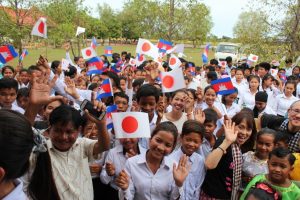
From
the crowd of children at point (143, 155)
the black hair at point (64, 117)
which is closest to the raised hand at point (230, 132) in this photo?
the crowd of children at point (143, 155)

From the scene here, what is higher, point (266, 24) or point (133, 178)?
point (266, 24)

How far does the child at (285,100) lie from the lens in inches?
253

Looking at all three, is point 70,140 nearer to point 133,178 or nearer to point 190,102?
point 133,178

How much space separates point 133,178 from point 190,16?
12.9 meters

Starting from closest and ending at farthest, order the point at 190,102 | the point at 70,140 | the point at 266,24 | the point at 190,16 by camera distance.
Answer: the point at 70,140 → the point at 190,102 → the point at 266,24 → the point at 190,16

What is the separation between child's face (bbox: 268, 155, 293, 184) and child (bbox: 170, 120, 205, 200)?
0.61 metres

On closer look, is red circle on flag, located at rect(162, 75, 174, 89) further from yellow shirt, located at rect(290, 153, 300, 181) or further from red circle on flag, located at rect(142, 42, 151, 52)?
red circle on flag, located at rect(142, 42, 151, 52)

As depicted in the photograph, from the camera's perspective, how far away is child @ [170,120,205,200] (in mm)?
3040

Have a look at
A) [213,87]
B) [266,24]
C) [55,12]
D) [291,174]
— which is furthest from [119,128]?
[55,12]

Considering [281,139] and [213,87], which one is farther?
[213,87]

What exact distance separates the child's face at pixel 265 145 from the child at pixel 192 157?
23.1 inches

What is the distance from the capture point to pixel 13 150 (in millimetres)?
1336

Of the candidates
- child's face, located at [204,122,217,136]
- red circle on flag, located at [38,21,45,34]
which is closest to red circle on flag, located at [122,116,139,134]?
child's face, located at [204,122,217,136]

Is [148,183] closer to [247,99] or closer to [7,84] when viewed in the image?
[7,84]
